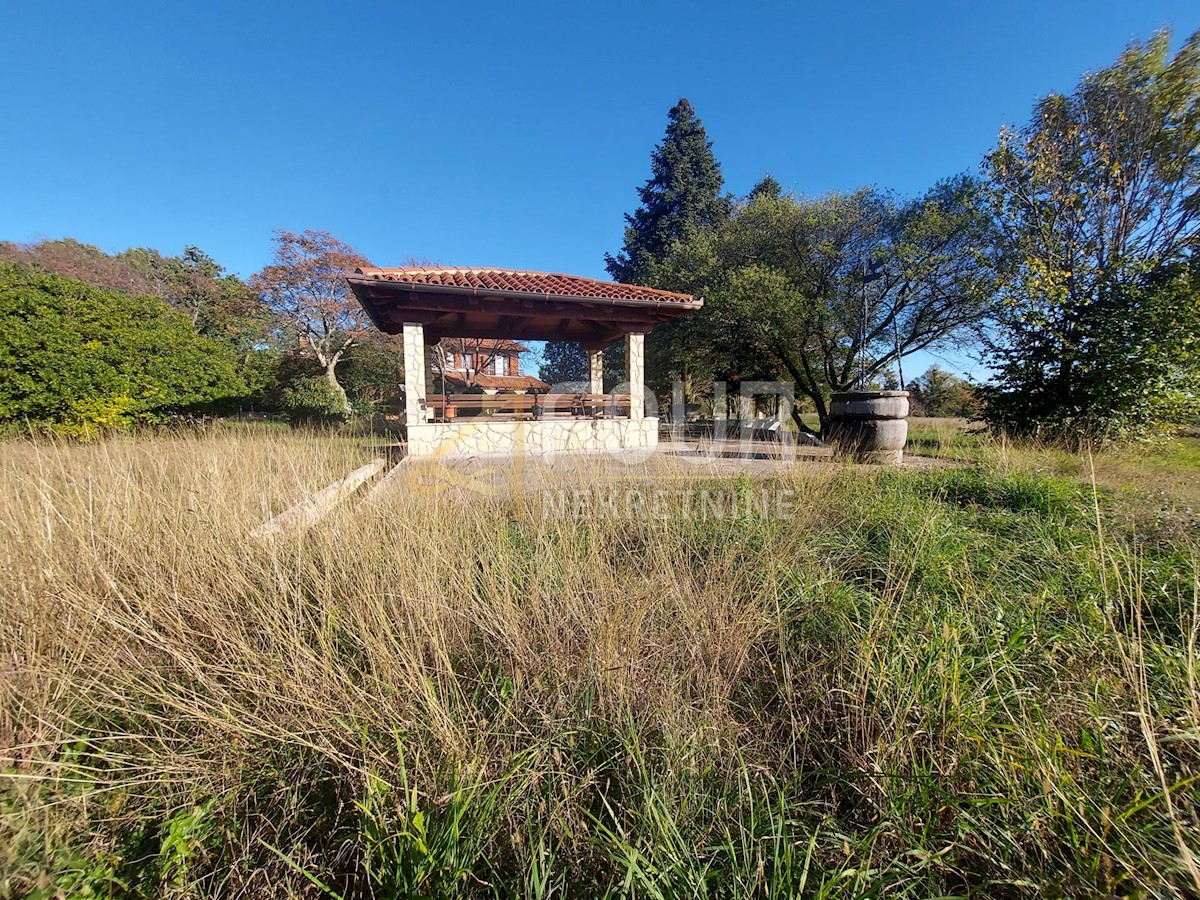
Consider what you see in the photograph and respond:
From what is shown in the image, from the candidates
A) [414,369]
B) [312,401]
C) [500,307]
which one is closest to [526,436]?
[414,369]

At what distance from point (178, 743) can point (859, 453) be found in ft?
22.1

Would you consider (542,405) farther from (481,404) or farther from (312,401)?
(312,401)

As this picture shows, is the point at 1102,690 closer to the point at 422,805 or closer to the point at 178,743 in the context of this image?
the point at 422,805

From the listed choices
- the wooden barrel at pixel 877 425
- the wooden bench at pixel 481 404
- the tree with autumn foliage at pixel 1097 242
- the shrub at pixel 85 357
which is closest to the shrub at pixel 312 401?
the shrub at pixel 85 357

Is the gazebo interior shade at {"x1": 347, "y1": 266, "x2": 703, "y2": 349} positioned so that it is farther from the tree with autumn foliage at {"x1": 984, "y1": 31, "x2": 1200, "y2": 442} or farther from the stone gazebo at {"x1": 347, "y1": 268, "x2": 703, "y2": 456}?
the tree with autumn foliage at {"x1": 984, "y1": 31, "x2": 1200, "y2": 442}

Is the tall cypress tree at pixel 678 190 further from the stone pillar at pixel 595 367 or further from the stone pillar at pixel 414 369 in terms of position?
the stone pillar at pixel 414 369

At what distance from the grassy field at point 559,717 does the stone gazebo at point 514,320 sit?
4.91 meters

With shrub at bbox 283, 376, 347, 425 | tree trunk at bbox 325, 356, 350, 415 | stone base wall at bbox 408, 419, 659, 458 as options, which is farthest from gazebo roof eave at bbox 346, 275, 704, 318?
tree trunk at bbox 325, 356, 350, 415

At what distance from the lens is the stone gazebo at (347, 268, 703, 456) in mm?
7211

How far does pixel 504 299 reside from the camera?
24.7ft

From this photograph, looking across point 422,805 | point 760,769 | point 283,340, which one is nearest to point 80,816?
point 422,805

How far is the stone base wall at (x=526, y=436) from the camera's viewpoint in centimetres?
749

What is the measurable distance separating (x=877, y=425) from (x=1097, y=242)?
275 inches

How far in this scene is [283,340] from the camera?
19.4m
